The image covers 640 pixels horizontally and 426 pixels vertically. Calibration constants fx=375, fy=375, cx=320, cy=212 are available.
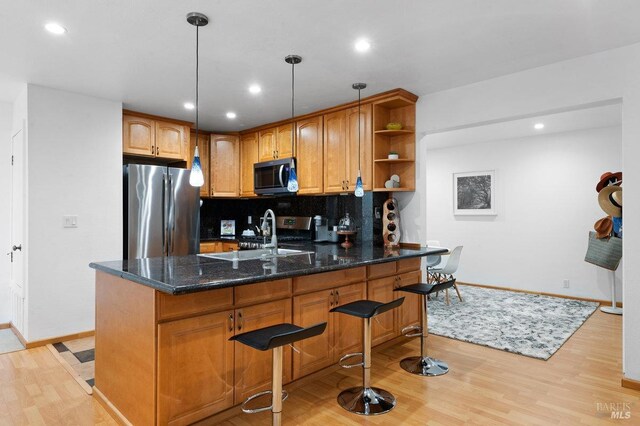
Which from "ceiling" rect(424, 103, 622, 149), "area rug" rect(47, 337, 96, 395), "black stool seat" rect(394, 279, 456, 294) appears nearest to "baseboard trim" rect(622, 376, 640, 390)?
"black stool seat" rect(394, 279, 456, 294)

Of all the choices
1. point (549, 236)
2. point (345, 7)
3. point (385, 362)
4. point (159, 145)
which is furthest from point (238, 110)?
point (549, 236)

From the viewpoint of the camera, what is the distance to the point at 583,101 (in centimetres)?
292

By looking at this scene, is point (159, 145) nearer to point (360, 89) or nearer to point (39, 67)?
point (39, 67)

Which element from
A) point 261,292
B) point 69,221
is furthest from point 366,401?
point 69,221

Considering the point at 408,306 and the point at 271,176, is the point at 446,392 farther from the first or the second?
the point at 271,176

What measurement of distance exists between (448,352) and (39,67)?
14.1 feet

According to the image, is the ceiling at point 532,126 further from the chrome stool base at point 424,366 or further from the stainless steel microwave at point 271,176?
the chrome stool base at point 424,366

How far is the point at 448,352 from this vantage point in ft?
11.1

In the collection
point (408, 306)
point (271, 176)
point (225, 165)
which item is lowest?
point (408, 306)

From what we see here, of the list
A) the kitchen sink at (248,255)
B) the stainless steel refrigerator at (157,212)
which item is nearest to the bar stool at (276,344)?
the kitchen sink at (248,255)

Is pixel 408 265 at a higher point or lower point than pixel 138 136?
lower

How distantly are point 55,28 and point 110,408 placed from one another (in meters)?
2.47

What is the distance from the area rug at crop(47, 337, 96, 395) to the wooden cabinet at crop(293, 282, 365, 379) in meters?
1.51

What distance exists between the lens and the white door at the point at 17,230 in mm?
3662
